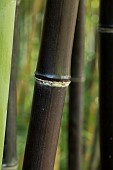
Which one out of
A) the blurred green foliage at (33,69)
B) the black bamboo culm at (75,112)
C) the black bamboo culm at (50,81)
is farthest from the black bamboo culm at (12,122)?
the blurred green foliage at (33,69)

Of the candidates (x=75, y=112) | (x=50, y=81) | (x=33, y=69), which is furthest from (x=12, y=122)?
(x=33, y=69)

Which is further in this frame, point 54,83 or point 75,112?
point 75,112

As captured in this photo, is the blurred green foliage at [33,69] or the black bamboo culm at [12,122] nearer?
the black bamboo culm at [12,122]
